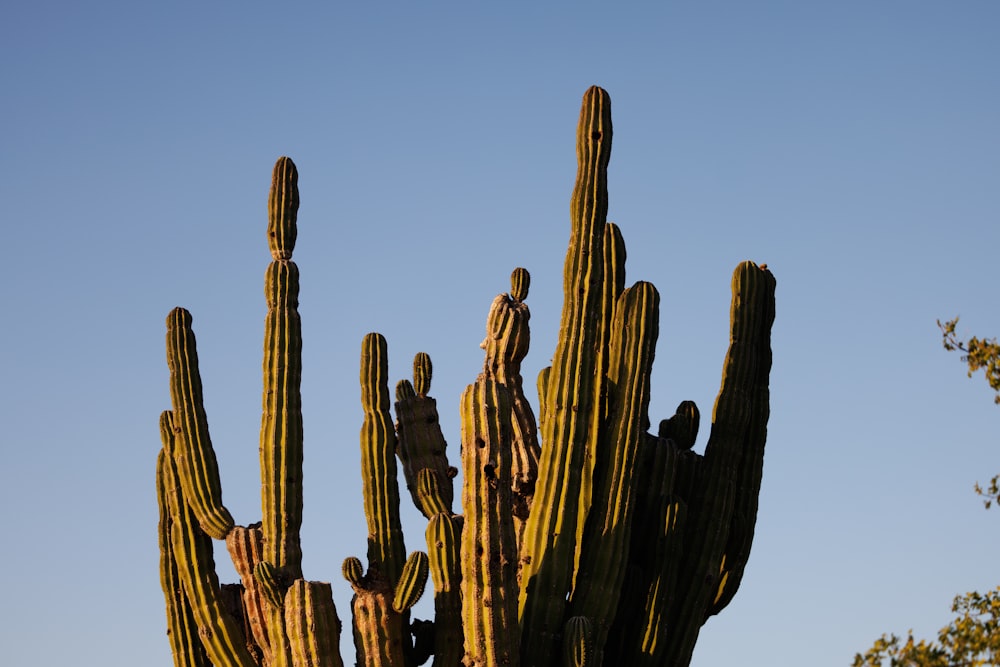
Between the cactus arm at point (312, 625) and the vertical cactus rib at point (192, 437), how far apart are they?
4.33 ft

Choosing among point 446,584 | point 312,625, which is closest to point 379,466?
point 446,584

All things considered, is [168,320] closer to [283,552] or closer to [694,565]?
[283,552]

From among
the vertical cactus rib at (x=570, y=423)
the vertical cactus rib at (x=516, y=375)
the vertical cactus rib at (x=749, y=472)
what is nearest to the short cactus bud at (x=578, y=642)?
the vertical cactus rib at (x=570, y=423)

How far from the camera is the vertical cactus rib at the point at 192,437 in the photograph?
12773 millimetres

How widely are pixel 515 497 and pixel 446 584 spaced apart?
1314 mm

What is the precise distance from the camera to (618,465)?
40.5 feet

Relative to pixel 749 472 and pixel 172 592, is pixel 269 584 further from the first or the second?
pixel 749 472

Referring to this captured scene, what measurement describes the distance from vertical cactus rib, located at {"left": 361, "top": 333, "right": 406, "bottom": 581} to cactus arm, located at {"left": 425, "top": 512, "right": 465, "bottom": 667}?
1.66 ft

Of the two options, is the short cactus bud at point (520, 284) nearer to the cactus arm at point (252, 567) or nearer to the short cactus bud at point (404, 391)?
the short cactus bud at point (404, 391)

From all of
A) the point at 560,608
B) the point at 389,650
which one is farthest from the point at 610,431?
A: the point at 389,650

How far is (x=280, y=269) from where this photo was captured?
42.4ft

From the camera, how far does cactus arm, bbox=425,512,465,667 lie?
38.4 ft

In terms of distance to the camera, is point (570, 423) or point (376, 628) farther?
point (570, 423)

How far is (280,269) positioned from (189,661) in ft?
10.6
